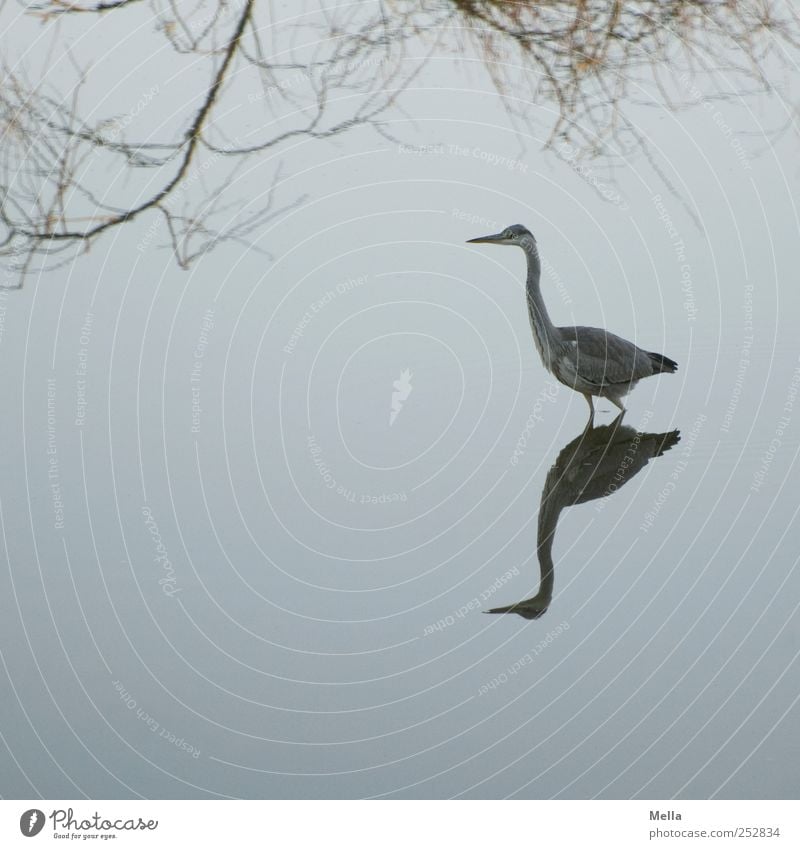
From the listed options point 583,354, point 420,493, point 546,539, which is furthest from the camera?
point 583,354

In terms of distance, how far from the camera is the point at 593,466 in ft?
12.8

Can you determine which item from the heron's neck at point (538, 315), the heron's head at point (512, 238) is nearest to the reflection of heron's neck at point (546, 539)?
the heron's neck at point (538, 315)

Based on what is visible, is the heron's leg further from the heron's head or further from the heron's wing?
the heron's head

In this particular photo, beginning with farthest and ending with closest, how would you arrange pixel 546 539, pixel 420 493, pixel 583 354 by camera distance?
pixel 583 354 → pixel 420 493 → pixel 546 539

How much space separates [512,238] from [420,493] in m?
0.85

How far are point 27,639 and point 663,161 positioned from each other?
2538mm

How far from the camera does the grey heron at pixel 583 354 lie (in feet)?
13.3

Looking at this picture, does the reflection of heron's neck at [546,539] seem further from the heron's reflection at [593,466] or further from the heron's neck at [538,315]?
the heron's neck at [538,315]

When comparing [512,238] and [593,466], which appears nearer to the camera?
[593,466]

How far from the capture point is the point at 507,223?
437 cm

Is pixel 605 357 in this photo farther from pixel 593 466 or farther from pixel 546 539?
pixel 546 539

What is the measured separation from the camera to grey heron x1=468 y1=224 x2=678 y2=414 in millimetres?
4043

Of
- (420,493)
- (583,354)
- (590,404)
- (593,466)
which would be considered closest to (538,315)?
(583,354)

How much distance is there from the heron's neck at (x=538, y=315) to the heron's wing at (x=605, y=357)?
4 cm
